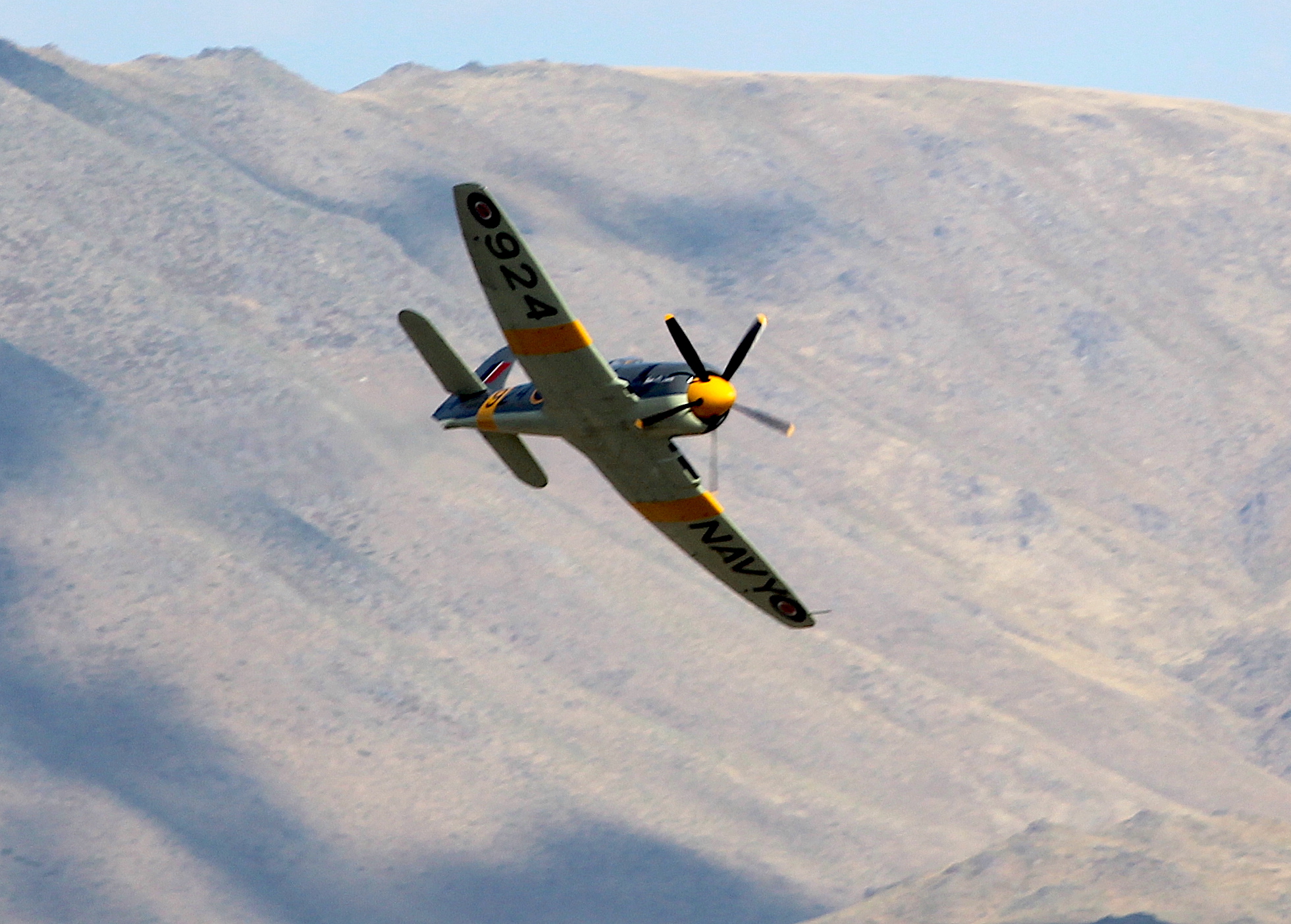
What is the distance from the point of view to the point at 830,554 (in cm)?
18088

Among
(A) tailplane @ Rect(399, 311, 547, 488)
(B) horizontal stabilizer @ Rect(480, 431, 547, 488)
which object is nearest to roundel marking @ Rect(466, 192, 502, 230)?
(A) tailplane @ Rect(399, 311, 547, 488)

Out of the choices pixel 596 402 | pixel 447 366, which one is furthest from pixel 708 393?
pixel 447 366

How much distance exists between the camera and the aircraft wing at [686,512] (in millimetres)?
41500

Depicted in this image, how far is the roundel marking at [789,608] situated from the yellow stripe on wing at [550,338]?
9346mm

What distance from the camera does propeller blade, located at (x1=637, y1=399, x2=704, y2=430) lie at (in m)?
38.3

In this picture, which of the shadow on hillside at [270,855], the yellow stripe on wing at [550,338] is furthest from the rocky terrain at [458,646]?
the yellow stripe on wing at [550,338]

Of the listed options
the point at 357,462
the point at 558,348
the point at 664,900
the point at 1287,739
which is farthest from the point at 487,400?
the point at 1287,739

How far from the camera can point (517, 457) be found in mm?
45281

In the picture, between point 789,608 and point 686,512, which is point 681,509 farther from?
point 789,608

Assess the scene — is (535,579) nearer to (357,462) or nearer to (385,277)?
(357,462)

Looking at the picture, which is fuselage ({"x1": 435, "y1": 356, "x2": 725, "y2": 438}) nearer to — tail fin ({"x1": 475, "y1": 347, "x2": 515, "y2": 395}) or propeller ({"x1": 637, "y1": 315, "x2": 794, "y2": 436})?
propeller ({"x1": 637, "y1": 315, "x2": 794, "y2": 436})

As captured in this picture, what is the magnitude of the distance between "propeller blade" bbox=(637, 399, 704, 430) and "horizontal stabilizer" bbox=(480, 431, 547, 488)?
6.21 metres

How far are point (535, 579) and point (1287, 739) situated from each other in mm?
68794

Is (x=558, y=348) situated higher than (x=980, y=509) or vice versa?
(x=980, y=509)
